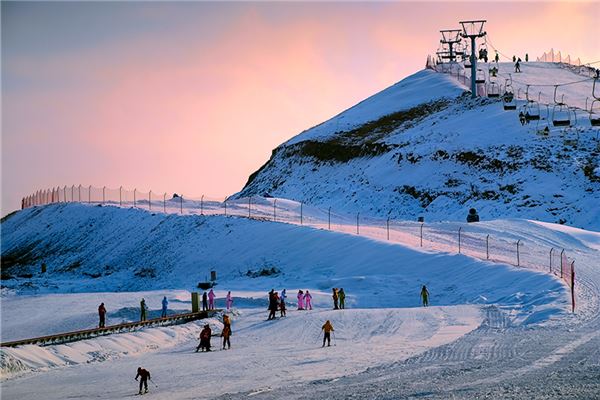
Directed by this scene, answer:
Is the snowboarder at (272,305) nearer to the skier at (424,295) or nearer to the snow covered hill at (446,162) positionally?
the skier at (424,295)

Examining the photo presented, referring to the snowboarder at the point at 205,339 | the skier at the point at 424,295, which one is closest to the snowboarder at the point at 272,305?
the snowboarder at the point at 205,339

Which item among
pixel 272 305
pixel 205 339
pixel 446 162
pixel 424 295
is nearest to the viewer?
pixel 205 339

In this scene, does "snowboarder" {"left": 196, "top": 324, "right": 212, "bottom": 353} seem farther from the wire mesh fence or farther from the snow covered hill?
the snow covered hill

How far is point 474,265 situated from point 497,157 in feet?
137

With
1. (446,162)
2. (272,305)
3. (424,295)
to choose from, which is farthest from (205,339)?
(446,162)

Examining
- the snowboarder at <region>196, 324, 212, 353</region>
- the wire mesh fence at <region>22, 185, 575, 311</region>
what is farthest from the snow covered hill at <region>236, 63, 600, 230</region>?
the snowboarder at <region>196, 324, 212, 353</region>

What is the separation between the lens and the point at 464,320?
118 ft

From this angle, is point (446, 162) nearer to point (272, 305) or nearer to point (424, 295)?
point (424, 295)

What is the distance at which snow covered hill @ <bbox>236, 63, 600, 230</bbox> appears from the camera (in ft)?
259

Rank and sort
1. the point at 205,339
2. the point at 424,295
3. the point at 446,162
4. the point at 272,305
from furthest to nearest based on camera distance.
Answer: the point at 446,162 → the point at 424,295 → the point at 272,305 → the point at 205,339

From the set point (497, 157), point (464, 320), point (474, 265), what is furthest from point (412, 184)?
point (464, 320)

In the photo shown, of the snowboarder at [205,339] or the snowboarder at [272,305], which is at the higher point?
the snowboarder at [272,305]

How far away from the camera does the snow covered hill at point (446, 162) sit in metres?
79.1

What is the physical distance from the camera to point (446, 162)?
296 feet
